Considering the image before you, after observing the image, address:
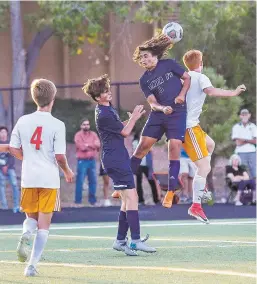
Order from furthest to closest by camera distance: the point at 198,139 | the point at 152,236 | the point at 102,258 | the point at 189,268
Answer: the point at 152,236 → the point at 198,139 → the point at 102,258 → the point at 189,268

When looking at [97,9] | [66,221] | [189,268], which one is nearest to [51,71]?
[97,9]

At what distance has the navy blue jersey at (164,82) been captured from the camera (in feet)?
40.7

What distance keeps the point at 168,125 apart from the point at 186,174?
419 inches

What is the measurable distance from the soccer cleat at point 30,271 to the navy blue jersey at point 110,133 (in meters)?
2.25

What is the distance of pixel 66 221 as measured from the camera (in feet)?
63.6

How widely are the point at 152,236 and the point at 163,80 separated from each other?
303 cm

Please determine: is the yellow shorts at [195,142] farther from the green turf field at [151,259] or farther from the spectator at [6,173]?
the spectator at [6,173]

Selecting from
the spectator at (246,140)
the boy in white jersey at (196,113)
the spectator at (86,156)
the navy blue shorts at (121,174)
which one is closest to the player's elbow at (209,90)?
the boy in white jersey at (196,113)

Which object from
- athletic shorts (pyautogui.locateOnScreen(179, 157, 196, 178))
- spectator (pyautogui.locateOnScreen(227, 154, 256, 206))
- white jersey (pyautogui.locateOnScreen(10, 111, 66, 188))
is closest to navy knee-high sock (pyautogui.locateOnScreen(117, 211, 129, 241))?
white jersey (pyautogui.locateOnScreen(10, 111, 66, 188))

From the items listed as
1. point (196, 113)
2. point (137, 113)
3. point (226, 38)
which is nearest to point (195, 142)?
point (196, 113)

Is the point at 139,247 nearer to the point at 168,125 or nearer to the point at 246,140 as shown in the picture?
the point at 168,125

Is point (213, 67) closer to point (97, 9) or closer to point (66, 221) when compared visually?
point (97, 9)

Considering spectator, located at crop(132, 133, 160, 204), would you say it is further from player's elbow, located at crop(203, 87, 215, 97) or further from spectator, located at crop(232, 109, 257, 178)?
player's elbow, located at crop(203, 87, 215, 97)

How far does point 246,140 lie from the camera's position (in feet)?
74.2
